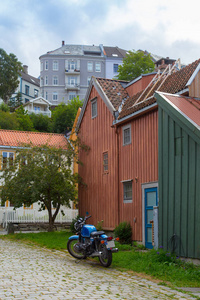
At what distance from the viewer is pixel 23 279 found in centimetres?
902

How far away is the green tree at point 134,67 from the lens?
1726 inches

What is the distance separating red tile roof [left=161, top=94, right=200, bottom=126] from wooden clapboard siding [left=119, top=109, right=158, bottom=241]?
1.82 m

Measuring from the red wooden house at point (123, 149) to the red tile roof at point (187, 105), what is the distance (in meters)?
0.58

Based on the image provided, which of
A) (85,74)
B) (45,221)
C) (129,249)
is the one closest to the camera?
(129,249)

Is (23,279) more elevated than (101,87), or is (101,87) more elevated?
(101,87)

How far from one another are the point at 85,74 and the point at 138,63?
33.3 m

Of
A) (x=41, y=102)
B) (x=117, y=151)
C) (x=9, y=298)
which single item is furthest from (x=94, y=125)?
(x=41, y=102)

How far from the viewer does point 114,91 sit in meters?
20.1

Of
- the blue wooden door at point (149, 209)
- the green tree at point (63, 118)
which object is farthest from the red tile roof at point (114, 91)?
the green tree at point (63, 118)

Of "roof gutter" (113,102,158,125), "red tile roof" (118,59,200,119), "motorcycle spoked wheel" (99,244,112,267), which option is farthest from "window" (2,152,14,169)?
"motorcycle spoked wheel" (99,244,112,267)

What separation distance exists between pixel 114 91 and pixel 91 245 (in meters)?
9.97

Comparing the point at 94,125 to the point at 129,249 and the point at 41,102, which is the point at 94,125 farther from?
the point at 41,102

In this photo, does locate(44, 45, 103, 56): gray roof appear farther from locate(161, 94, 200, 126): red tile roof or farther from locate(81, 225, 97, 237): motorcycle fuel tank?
locate(81, 225, 97, 237): motorcycle fuel tank

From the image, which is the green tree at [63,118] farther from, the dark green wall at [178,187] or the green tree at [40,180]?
the dark green wall at [178,187]
